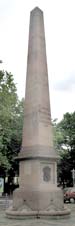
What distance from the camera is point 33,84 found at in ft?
58.2

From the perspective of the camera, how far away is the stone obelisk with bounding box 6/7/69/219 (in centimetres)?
1591

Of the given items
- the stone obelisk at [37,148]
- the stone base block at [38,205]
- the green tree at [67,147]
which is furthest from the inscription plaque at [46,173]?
the green tree at [67,147]

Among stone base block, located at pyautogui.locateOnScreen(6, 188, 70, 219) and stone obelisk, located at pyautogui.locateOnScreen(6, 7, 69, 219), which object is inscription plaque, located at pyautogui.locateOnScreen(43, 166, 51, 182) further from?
Answer: stone base block, located at pyautogui.locateOnScreen(6, 188, 70, 219)

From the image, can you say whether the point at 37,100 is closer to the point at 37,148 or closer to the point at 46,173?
the point at 37,148

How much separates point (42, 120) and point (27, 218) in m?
4.83

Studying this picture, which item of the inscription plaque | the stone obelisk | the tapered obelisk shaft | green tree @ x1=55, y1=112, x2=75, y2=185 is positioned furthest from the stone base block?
green tree @ x1=55, y1=112, x2=75, y2=185

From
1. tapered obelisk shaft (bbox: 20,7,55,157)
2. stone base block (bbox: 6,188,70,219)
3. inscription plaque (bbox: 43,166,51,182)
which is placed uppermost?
tapered obelisk shaft (bbox: 20,7,55,157)

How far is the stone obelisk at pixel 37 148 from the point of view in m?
15.9

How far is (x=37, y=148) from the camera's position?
1659 cm

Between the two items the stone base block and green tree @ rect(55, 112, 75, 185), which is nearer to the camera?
the stone base block

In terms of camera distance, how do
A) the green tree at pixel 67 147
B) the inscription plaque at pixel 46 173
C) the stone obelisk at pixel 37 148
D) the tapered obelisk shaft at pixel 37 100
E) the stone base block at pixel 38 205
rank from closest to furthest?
the stone base block at pixel 38 205 < the stone obelisk at pixel 37 148 < the inscription plaque at pixel 46 173 < the tapered obelisk shaft at pixel 37 100 < the green tree at pixel 67 147

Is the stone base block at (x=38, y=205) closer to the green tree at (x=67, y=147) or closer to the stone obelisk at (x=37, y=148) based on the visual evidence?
the stone obelisk at (x=37, y=148)

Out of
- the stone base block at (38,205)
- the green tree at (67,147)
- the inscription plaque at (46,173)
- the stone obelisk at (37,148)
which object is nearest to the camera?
the stone base block at (38,205)

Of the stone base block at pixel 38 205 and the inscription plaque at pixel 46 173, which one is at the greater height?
the inscription plaque at pixel 46 173
